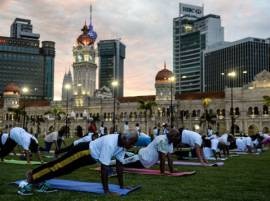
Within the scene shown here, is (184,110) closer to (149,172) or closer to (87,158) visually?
(149,172)

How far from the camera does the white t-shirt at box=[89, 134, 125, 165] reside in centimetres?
950

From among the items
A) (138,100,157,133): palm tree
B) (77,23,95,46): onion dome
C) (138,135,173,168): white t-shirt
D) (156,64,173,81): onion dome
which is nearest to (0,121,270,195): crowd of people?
(138,135,173,168): white t-shirt

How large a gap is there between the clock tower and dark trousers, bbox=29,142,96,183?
381ft

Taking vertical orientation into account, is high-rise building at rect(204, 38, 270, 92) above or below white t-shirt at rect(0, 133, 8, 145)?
above

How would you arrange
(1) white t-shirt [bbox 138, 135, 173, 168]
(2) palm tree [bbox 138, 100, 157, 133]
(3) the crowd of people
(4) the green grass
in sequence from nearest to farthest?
(4) the green grass
(3) the crowd of people
(1) white t-shirt [bbox 138, 135, 173, 168]
(2) palm tree [bbox 138, 100, 157, 133]

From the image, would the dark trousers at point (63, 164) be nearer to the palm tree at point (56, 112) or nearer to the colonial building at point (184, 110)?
the colonial building at point (184, 110)

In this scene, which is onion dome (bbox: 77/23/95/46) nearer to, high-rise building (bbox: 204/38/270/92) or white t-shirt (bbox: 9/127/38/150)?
high-rise building (bbox: 204/38/270/92)

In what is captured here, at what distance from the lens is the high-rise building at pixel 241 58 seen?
182 meters

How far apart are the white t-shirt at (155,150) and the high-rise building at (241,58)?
6638 inches

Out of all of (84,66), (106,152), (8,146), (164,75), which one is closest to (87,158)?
(106,152)

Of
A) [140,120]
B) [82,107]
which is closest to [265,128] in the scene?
[140,120]

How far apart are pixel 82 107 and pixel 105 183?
107924 mm

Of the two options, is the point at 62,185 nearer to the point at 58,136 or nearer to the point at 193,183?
the point at 193,183

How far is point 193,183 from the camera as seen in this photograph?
12.1 metres
